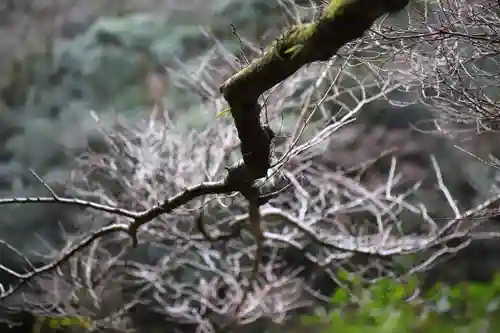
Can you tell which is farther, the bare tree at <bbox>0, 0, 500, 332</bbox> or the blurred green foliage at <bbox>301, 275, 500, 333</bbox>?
the bare tree at <bbox>0, 0, 500, 332</bbox>

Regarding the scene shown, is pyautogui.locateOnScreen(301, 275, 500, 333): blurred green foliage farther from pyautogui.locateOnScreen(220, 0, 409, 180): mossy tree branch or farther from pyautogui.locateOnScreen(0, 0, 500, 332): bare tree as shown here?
pyautogui.locateOnScreen(220, 0, 409, 180): mossy tree branch

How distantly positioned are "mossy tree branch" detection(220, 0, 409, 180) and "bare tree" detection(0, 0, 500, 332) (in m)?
0.75

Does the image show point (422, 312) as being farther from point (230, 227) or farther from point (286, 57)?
point (286, 57)

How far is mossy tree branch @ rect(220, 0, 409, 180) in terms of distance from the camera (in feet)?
2.32

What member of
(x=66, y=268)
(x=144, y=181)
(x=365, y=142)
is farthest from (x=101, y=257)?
(x=365, y=142)

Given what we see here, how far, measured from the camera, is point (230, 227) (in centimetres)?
217

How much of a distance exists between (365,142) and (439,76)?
4.57ft

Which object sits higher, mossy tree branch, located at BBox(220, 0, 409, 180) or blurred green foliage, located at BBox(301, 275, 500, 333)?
mossy tree branch, located at BBox(220, 0, 409, 180)

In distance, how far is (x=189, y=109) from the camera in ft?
8.73

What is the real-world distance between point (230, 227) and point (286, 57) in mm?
1406

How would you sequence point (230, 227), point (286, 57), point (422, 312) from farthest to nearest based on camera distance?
point (230, 227) → point (422, 312) → point (286, 57)

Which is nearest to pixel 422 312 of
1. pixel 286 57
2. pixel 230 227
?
pixel 230 227

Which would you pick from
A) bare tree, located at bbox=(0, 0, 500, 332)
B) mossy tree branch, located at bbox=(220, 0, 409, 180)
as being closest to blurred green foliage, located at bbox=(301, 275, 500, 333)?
bare tree, located at bbox=(0, 0, 500, 332)

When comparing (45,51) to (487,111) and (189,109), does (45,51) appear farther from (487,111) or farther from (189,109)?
(487,111)
